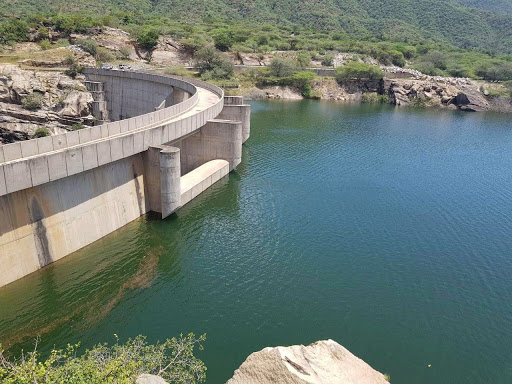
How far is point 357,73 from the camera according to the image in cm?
9088

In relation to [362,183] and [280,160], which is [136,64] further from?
[362,183]

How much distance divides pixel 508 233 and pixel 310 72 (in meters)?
69.1

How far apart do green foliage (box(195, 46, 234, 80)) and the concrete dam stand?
46730mm

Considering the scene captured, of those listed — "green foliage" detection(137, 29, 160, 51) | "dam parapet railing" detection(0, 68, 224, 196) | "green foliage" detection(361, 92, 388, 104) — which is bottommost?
"green foliage" detection(361, 92, 388, 104)

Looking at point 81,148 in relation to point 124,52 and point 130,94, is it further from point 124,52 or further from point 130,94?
point 124,52

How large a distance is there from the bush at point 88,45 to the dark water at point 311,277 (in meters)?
53.3

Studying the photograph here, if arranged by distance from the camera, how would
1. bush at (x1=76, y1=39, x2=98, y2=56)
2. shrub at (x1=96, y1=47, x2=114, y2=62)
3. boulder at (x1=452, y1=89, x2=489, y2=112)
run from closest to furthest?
bush at (x1=76, y1=39, x2=98, y2=56), shrub at (x1=96, y1=47, x2=114, y2=62), boulder at (x1=452, y1=89, x2=489, y2=112)

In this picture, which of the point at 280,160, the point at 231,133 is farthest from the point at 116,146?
the point at 280,160

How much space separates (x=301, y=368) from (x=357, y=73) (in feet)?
291

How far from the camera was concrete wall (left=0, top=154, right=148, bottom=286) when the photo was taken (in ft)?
66.0

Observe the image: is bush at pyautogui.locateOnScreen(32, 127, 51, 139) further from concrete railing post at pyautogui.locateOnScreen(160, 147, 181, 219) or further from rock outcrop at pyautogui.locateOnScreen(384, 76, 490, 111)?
rock outcrop at pyautogui.locateOnScreen(384, 76, 490, 111)

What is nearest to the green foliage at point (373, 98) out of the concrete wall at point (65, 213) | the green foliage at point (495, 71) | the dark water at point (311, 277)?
the green foliage at point (495, 71)

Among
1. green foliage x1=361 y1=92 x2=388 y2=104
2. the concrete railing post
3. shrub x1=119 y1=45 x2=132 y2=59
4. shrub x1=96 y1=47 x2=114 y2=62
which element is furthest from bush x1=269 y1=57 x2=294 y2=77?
the concrete railing post

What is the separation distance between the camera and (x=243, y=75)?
88688mm
